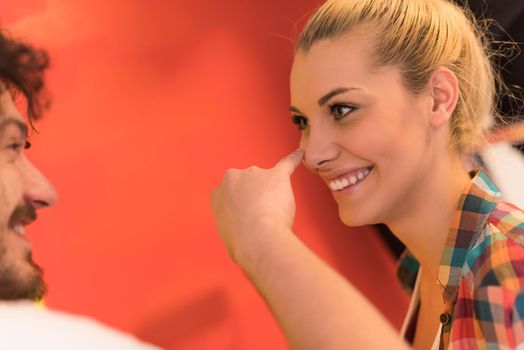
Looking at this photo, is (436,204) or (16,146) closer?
(16,146)

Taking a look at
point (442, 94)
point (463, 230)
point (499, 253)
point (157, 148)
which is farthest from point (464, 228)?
point (157, 148)

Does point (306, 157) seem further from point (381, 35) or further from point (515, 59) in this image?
point (515, 59)

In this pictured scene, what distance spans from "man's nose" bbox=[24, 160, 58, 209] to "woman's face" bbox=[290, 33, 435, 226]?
41 centimetres

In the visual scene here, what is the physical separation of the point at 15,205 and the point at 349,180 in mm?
524

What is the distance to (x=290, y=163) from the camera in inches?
38.7

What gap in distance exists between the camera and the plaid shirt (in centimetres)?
83

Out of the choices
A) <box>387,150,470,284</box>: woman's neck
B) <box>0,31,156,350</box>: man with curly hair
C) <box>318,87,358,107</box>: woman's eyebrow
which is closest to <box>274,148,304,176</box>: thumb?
<box>318,87,358,107</box>: woman's eyebrow

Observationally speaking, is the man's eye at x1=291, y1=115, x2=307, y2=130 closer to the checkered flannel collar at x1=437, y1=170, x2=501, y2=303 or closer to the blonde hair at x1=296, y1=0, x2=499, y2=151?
the blonde hair at x1=296, y1=0, x2=499, y2=151

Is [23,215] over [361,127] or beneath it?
beneath

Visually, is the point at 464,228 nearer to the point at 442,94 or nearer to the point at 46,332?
the point at 442,94

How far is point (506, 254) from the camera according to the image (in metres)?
0.87

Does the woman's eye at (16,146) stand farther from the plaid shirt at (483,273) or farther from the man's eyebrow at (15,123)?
the plaid shirt at (483,273)

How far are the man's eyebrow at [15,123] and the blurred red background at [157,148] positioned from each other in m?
0.04

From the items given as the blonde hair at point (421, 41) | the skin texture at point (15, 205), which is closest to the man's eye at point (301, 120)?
the blonde hair at point (421, 41)
